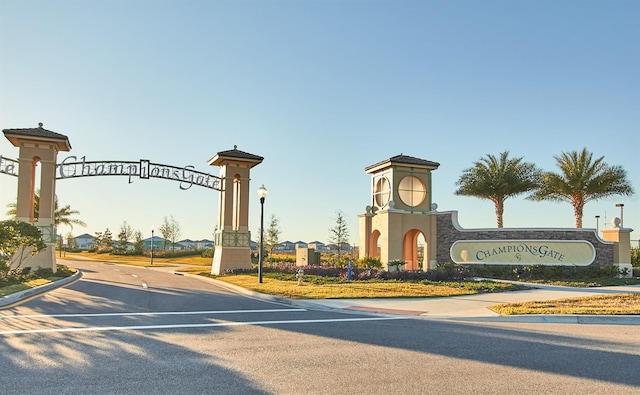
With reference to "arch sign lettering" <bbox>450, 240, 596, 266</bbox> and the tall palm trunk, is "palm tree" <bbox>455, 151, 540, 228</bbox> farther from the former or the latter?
"arch sign lettering" <bbox>450, 240, 596, 266</bbox>

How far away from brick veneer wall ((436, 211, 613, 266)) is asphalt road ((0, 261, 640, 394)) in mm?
14244

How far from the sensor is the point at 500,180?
104 feet

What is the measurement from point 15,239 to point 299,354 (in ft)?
57.4

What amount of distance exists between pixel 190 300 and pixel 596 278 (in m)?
17.9

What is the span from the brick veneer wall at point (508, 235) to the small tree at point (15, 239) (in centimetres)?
1889

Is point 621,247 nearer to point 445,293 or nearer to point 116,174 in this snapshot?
point 445,293

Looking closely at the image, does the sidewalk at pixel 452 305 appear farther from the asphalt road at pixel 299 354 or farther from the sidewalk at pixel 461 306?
the asphalt road at pixel 299 354

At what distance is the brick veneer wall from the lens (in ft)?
80.4

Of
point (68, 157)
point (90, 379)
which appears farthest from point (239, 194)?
point (90, 379)

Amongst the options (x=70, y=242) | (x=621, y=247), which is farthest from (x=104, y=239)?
(x=621, y=247)

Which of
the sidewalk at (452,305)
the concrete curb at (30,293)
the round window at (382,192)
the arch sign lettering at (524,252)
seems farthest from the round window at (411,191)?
the concrete curb at (30,293)

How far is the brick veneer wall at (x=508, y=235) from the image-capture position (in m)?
24.5

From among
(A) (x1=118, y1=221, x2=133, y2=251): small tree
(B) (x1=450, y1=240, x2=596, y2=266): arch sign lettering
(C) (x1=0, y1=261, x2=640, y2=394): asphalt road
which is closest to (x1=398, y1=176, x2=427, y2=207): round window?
(B) (x1=450, y1=240, x2=596, y2=266): arch sign lettering

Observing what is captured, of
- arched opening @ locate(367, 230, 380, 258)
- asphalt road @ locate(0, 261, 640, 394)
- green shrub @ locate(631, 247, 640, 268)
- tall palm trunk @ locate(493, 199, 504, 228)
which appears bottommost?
asphalt road @ locate(0, 261, 640, 394)
